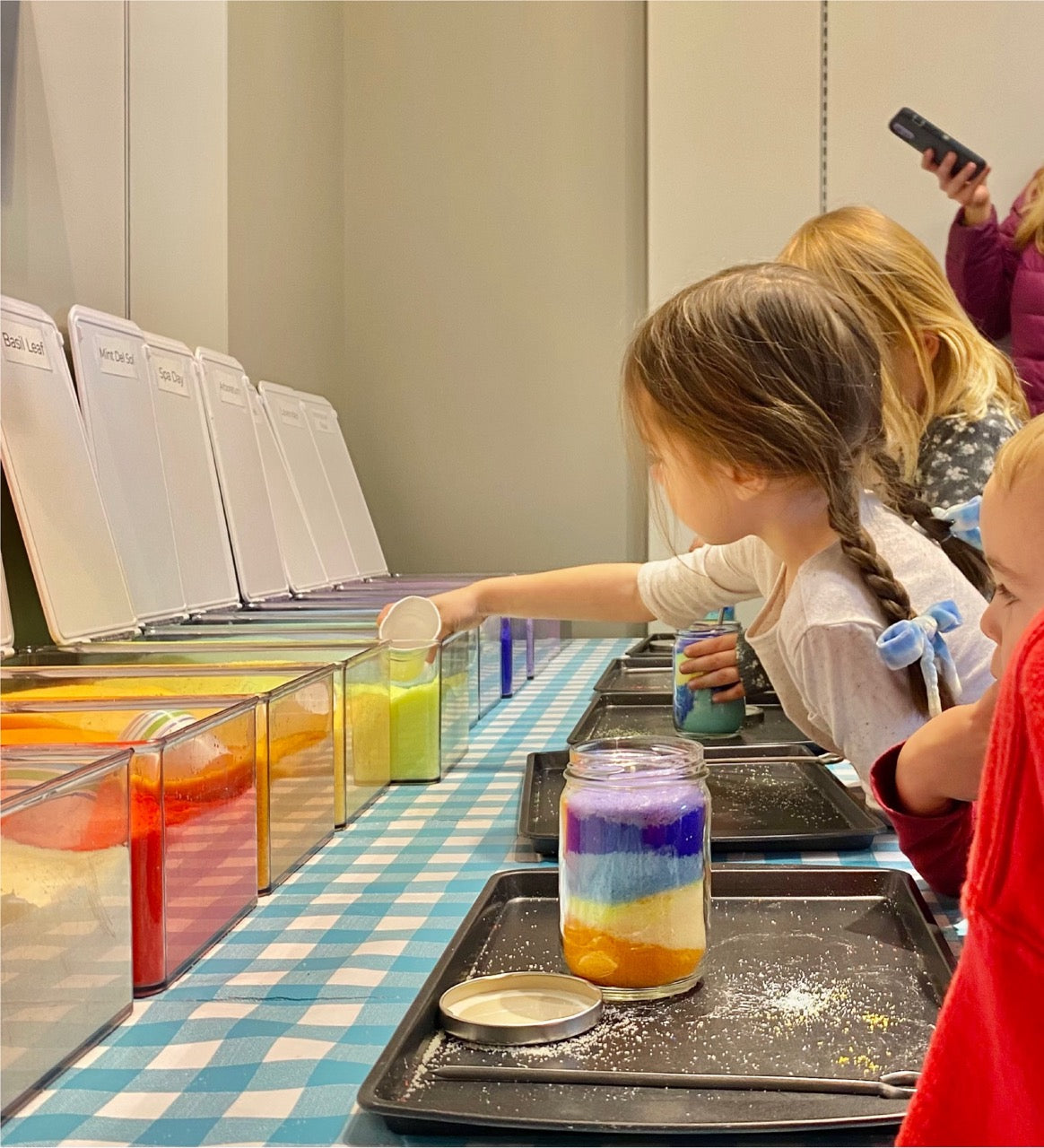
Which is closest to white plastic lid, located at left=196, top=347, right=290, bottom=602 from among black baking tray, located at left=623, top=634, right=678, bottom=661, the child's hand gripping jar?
black baking tray, located at left=623, top=634, right=678, bottom=661

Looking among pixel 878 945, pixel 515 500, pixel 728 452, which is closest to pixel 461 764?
pixel 728 452

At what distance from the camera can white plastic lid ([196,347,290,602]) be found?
6.79 feet

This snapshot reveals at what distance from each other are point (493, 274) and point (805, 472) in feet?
7.68

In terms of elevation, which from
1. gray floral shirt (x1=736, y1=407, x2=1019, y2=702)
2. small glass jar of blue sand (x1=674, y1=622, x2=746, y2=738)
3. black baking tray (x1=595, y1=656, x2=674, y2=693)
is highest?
gray floral shirt (x1=736, y1=407, x2=1019, y2=702)

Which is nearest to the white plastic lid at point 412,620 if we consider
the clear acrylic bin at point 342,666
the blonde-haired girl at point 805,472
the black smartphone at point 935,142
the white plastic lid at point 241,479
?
the clear acrylic bin at point 342,666

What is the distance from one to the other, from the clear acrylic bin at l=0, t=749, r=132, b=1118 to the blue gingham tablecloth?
2 cm

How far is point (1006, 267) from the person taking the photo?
2762mm

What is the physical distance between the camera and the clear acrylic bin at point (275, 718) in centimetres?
87

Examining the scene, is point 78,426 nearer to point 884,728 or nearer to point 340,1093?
point 884,728

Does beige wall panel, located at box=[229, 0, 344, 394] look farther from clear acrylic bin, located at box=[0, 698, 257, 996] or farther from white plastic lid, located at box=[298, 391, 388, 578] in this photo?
clear acrylic bin, located at box=[0, 698, 257, 996]

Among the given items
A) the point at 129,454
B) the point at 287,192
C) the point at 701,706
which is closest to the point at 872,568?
the point at 701,706

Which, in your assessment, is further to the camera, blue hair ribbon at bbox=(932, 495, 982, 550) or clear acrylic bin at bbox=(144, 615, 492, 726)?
clear acrylic bin at bbox=(144, 615, 492, 726)

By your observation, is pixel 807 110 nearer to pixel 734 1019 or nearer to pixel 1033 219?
pixel 1033 219

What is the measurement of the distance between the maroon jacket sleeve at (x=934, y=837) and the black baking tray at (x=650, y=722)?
478 mm
